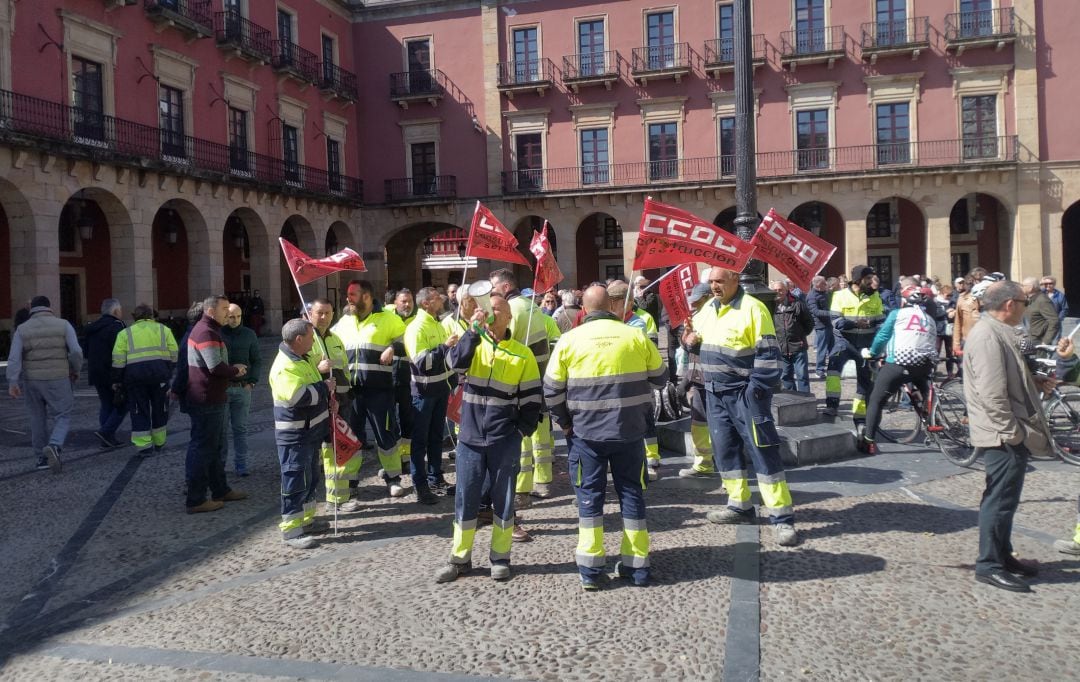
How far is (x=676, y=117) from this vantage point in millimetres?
26891

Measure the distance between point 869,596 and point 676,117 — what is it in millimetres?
24624

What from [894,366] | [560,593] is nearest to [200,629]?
[560,593]

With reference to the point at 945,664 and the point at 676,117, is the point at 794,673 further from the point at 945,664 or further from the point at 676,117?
the point at 676,117

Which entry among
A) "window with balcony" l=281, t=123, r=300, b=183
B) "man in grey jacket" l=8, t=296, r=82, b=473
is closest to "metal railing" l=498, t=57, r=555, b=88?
"window with balcony" l=281, t=123, r=300, b=183

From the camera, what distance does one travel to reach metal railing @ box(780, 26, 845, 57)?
2559 centimetres

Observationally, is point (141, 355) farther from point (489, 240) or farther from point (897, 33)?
point (897, 33)

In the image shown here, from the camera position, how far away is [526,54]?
28.1 m

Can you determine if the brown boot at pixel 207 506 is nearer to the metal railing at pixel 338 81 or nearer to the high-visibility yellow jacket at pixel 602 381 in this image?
the high-visibility yellow jacket at pixel 602 381

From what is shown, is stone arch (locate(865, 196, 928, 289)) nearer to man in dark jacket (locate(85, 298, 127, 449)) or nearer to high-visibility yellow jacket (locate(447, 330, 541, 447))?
man in dark jacket (locate(85, 298, 127, 449))

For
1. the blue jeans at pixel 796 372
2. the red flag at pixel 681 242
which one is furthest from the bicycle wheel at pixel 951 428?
the red flag at pixel 681 242

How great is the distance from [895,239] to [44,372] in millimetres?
27023

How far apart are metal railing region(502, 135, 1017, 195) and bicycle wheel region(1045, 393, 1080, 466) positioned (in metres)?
19.6

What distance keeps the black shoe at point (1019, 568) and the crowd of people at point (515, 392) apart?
0.01 m

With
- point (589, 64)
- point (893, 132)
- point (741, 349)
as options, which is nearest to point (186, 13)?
point (589, 64)
